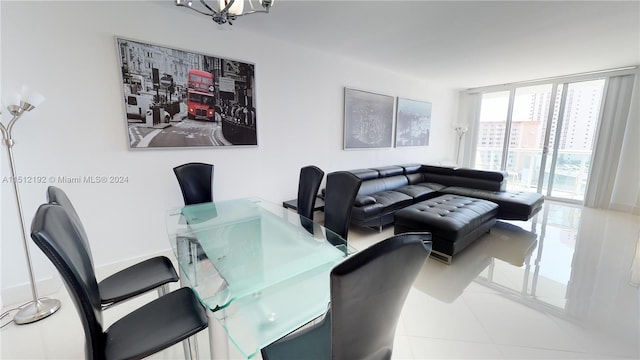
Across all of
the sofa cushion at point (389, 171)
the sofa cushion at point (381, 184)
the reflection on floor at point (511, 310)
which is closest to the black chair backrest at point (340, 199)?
the reflection on floor at point (511, 310)

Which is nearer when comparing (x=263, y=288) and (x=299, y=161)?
(x=263, y=288)

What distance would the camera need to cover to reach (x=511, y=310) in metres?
1.82

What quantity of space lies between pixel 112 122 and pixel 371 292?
2.60 meters

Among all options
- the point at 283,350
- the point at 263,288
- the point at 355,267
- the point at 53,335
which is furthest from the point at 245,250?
the point at 53,335

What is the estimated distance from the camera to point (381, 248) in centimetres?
63

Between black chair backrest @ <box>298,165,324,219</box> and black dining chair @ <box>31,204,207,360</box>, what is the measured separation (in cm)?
116

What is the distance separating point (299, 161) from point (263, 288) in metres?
2.38

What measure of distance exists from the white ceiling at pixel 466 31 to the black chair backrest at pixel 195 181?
57.2 inches

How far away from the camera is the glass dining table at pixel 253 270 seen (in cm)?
101

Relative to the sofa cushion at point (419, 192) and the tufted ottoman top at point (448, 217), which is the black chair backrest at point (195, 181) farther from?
the sofa cushion at point (419, 192)

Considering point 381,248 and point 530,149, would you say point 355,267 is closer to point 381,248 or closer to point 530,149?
point 381,248

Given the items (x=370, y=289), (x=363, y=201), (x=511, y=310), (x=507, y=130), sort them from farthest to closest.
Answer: (x=507, y=130), (x=363, y=201), (x=511, y=310), (x=370, y=289)

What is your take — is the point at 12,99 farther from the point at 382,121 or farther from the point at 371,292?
the point at 382,121

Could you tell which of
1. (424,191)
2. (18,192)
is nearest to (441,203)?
(424,191)
